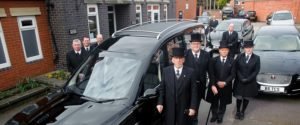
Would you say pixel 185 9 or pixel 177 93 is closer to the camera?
pixel 177 93

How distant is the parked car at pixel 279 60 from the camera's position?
17.9 ft

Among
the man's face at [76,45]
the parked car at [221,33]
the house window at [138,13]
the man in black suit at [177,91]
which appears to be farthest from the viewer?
the house window at [138,13]

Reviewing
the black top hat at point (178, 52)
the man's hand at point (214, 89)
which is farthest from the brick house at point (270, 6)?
the black top hat at point (178, 52)

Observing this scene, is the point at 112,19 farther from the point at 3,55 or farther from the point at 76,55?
the point at 76,55

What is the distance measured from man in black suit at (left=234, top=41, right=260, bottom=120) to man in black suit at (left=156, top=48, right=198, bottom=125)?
1.62 meters

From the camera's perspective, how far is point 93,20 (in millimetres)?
9086

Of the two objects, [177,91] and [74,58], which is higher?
[74,58]

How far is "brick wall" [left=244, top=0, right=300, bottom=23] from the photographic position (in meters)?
26.8

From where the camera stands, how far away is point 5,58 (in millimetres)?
6332

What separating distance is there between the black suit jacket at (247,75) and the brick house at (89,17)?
5.43m

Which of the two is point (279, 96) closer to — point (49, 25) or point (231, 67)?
point (231, 67)

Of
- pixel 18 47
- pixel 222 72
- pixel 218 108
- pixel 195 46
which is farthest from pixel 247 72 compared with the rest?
pixel 18 47

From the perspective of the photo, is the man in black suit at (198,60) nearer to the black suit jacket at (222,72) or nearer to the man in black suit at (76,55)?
the black suit jacket at (222,72)

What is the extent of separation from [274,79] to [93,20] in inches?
261
